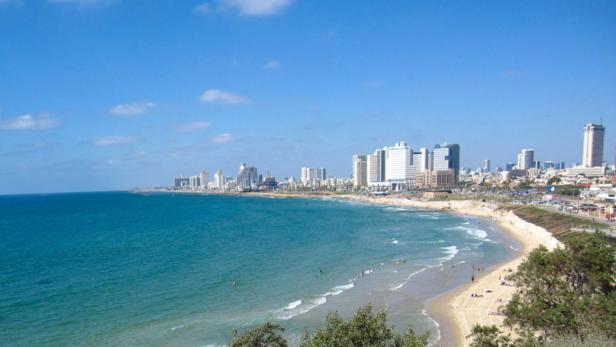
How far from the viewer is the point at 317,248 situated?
5631 cm

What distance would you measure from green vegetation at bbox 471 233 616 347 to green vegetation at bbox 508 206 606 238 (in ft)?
127

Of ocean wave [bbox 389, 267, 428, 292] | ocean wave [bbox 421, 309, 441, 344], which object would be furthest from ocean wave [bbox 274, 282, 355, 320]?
ocean wave [bbox 421, 309, 441, 344]

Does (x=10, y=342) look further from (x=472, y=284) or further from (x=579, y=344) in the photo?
(x=472, y=284)

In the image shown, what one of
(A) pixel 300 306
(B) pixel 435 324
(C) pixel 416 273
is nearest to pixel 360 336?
(B) pixel 435 324

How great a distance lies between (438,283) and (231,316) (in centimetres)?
1986

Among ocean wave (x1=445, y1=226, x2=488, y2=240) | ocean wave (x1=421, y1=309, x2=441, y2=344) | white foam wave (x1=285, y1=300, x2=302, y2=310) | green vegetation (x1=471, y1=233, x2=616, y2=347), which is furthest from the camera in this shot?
ocean wave (x1=445, y1=226, x2=488, y2=240)

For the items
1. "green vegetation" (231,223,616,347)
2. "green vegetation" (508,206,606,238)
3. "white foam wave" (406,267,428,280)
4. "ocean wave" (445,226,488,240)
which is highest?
"green vegetation" (231,223,616,347)

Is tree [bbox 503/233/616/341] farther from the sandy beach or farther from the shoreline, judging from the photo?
the sandy beach

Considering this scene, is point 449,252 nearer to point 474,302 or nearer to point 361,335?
point 474,302

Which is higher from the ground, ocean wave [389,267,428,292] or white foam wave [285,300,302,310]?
ocean wave [389,267,428,292]

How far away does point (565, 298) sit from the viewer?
1773 centimetres

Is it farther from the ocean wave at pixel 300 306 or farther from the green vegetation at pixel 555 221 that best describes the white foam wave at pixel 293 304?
the green vegetation at pixel 555 221

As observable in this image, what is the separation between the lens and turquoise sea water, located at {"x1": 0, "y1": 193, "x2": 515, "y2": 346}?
1057 inches

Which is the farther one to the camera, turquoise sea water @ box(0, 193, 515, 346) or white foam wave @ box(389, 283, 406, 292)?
white foam wave @ box(389, 283, 406, 292)
